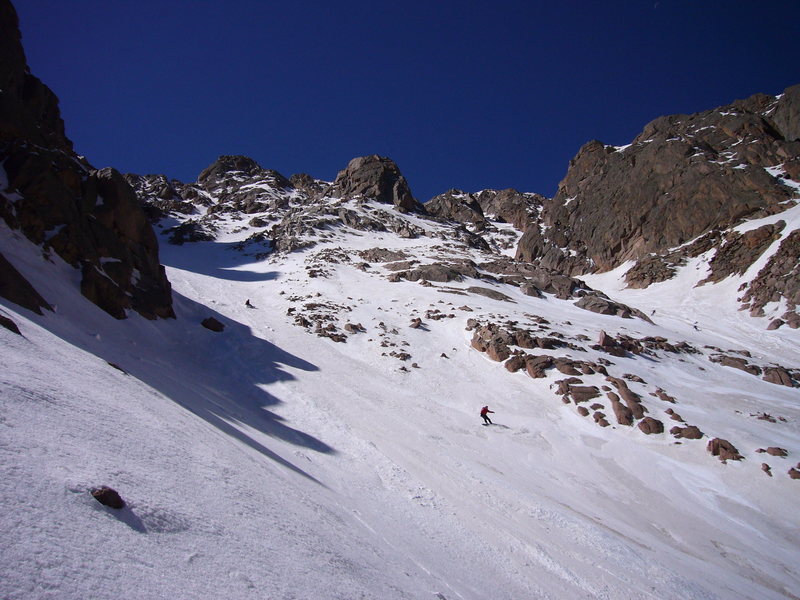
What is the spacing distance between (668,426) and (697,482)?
339cm

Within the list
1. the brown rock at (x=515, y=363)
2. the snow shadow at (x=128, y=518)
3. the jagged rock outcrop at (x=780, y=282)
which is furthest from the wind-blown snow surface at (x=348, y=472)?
the jagged rock outcrop at (x=780, y=282)

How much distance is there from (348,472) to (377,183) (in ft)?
321

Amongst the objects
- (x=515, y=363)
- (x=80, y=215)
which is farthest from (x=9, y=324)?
(x=515, y=363)

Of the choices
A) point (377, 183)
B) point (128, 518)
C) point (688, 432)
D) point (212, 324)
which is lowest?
point (212, 324)

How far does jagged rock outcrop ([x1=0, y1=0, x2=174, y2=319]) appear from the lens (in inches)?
650

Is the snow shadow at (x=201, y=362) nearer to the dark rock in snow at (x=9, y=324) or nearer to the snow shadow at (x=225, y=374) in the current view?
the snow shadow at (x=225, y=374)

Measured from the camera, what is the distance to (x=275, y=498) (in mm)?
5668

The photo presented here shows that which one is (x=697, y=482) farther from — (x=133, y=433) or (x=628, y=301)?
(x=628, y=301)

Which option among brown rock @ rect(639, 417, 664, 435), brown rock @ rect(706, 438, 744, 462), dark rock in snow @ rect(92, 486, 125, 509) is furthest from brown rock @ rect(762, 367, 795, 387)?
dark rock in snow @ rect(92, 486, 125, 509)

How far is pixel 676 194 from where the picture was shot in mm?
74438

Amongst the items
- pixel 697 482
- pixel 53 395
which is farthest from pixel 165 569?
pixel 697 482

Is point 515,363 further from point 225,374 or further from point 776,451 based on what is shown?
point 225,374

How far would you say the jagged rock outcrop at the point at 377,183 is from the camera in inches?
3986

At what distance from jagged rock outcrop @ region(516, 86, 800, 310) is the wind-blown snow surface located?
50668 millimetres
